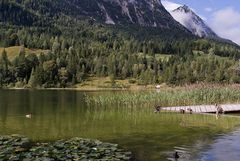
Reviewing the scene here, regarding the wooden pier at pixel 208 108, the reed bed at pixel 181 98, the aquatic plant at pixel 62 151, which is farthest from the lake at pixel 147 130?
the reed bed at pixel 181 98

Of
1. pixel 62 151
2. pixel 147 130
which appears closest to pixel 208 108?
pixel 147 130

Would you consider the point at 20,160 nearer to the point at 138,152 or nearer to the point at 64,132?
the point at 138,152

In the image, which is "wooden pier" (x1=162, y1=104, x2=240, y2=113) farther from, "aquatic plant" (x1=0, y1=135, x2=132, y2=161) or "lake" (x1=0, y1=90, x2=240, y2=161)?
"aquatic plant" (x1=0, y1=135, x2=132, y2=161)

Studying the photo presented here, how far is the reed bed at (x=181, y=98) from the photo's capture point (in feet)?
243

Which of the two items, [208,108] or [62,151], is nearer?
[62,151]

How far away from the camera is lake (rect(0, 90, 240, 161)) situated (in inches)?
1452

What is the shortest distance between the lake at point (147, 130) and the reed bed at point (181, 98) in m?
7.05

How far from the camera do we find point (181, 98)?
249 feet

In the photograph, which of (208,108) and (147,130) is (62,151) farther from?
(208,108)

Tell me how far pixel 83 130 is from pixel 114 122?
804 centimetres

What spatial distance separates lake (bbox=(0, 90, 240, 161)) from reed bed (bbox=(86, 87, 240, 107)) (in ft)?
23.1

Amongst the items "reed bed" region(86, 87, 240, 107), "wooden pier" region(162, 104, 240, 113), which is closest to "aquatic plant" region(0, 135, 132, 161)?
"wooden pier" region(162, 104, 240, 113)

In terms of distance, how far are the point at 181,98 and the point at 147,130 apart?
89.6 feet

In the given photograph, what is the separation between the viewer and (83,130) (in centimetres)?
4981
